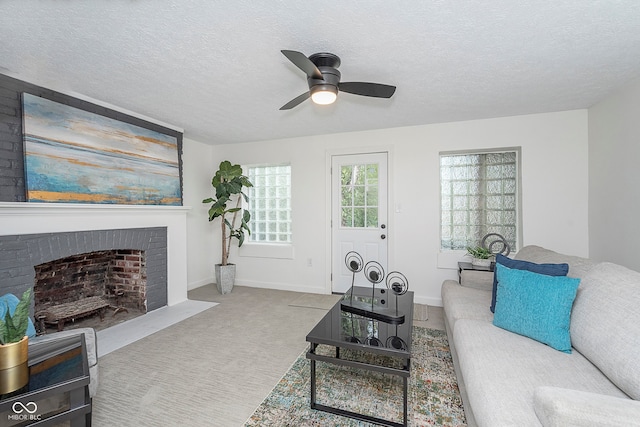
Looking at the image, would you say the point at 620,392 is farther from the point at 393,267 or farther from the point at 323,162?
the point at 323,162

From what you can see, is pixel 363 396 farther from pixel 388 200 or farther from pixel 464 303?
pixel 388 200

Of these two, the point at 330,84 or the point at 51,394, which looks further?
the point at 330,84

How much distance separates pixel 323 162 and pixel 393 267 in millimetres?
1817

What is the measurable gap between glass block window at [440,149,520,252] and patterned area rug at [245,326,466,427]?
6.28ft

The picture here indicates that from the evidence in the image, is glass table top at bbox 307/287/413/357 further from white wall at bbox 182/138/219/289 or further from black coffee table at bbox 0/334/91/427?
white wall at bbox 182/138/219/289

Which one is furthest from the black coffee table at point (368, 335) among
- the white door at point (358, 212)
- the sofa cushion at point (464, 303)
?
the white door at point (358, 212)

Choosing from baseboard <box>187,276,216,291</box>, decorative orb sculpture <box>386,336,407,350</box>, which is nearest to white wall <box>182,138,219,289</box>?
baseboard <box>187,276,216,291</box>

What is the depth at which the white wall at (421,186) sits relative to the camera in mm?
3268

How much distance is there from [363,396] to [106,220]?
300 centimetres

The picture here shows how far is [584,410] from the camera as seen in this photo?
2.90 ft

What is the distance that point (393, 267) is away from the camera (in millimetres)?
3893

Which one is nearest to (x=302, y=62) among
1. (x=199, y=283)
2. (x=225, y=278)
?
(x=225, y=278)

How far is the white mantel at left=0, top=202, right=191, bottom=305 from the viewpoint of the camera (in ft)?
7.59

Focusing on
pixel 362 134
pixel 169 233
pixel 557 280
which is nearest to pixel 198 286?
pixel 169 233
